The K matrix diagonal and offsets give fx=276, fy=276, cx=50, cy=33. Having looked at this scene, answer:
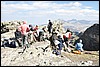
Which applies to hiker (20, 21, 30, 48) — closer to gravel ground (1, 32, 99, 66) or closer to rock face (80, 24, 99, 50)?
gravel ground (1, 32, 99, 66)

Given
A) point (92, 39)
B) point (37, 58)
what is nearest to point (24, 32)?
point (37, 58)

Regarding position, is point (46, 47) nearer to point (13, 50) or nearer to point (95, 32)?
point (13, 50)

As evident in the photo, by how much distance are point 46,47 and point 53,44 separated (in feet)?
2.37

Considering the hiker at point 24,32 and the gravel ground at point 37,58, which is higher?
the hiker at point 24,32

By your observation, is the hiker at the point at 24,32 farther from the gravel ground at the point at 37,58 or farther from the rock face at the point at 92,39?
the rock face at the point at 92,39

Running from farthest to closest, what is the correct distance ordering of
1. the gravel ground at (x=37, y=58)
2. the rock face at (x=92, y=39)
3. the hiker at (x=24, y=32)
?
the rock face at (x=92, y=39)
the hiker at (x=24, y=32)
the gravel ground at (x=37, y=58)

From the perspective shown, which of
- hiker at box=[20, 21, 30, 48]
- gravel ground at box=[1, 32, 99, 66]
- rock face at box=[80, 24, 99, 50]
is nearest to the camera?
gravel ground at box=[1, 32, 99, 66]

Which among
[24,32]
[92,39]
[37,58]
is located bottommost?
[92,39]

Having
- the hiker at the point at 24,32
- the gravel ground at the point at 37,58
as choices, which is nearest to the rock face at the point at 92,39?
the gravel ground at the point at 37,58

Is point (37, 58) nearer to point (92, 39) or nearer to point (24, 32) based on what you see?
point (24, 32)

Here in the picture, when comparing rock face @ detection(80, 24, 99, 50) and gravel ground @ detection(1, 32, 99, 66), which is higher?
gravel ground @ detection(1, 32, 99, 66)

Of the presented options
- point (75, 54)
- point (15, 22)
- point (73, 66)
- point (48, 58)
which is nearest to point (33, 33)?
→ point (75, 54)

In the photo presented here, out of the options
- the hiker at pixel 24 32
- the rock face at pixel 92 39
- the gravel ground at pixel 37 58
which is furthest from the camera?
the rock face at pixel 92 39

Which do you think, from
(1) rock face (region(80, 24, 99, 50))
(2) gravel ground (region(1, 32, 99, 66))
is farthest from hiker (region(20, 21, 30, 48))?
(1) rock face (region(80, 24, 99, 50))
